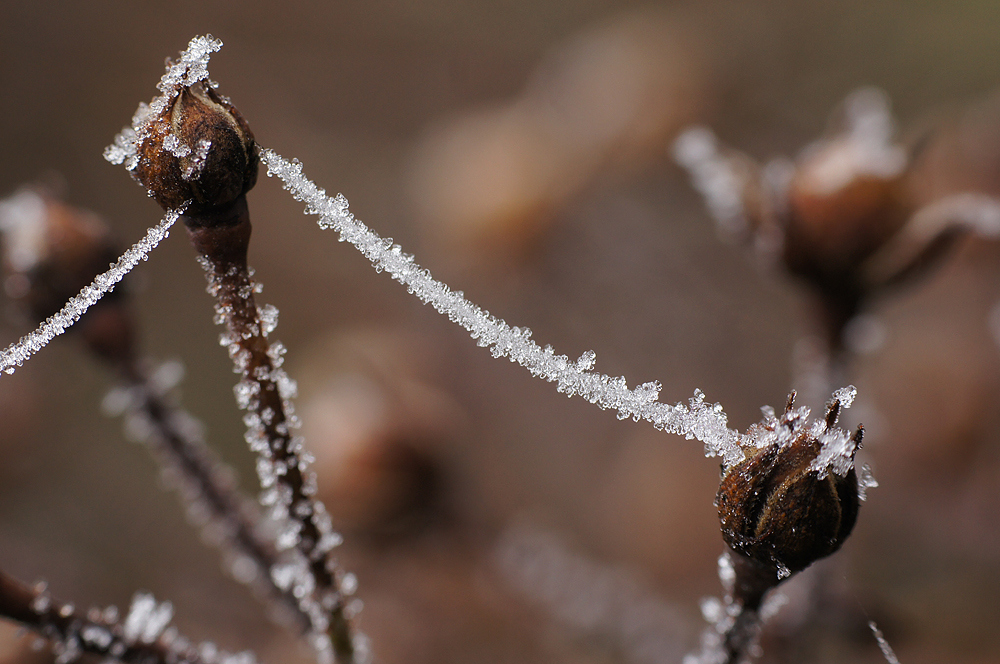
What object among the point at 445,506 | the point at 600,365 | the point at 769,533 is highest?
the point at 600,365

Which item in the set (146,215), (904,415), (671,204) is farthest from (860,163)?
(146,215)

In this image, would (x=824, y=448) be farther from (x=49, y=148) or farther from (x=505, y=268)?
(x=49, y=148)

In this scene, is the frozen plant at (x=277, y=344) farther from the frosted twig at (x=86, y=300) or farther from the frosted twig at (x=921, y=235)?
the frosted twig at (x=921, y=235)

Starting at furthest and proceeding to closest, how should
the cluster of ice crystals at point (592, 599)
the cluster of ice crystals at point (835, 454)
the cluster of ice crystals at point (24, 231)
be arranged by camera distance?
the cluster of ice crystals at point (592, 599) → the cluster of ice crystals at point (24, 231) → the cluster of ice crystals at point (835, 454)

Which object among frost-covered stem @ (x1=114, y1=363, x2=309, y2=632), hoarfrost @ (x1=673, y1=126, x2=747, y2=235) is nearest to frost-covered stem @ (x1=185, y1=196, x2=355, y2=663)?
frost-covered stem @ (x1=114, y1=363, x2=309, y2=632)

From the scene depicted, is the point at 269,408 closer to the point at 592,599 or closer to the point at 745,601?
the point at 745,601

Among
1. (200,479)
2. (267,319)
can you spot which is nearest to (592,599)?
(200,479)

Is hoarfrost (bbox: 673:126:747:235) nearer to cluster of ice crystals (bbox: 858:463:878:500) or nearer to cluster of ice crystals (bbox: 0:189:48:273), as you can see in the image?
cluster of ice crystals (bbox: 858:463:878:500)

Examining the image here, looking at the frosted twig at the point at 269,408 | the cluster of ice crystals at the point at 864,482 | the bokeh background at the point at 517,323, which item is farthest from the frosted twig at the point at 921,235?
the frosted twig at the point at 269,408
